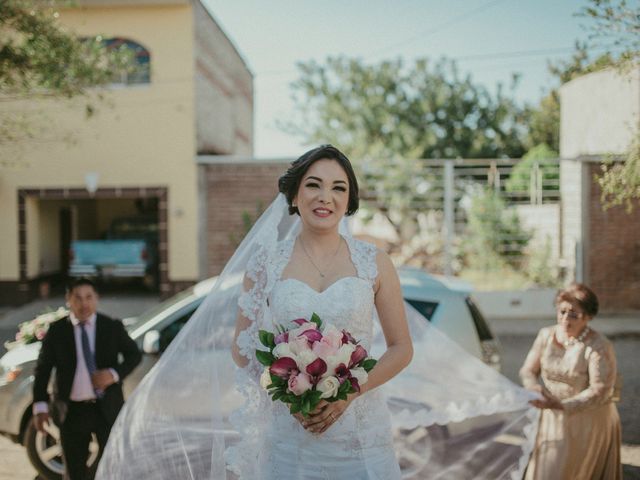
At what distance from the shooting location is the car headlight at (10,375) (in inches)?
203

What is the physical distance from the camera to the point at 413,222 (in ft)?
61.0

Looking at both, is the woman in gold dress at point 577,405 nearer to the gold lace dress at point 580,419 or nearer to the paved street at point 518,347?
the gold lace dress at point 580,419

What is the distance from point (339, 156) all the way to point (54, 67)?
4822 mm

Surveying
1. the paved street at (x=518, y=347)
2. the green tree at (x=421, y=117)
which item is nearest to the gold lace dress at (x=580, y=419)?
the paved street at (x=518, y=347)

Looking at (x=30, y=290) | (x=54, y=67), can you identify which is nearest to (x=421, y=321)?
(x=54, y=67)

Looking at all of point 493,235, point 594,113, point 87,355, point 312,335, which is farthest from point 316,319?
point 594,113

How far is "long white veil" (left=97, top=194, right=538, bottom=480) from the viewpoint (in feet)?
10.3

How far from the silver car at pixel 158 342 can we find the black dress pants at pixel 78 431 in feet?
2.74

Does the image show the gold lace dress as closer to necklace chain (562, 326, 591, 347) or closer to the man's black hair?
necklace chain (562, 326, 591, 347)

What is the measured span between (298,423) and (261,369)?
0.31m

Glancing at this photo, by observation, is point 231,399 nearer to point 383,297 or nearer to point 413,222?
point 383,297

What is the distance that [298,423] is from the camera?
2.77 metres

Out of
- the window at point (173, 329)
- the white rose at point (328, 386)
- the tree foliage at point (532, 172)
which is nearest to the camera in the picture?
the white rose at point (328, 386)

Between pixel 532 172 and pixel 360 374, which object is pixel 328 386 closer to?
pixel 360 374
